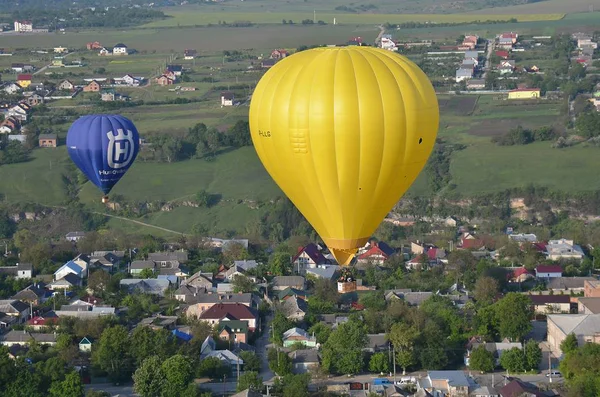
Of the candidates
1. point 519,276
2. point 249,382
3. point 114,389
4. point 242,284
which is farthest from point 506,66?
point 249,382

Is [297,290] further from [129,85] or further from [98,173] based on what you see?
[129,85]

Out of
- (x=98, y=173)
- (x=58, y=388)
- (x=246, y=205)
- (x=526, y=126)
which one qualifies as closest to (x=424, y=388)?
(x=58, y=388)

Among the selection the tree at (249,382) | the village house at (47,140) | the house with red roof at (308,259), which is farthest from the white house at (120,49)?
the tree at (249,382)

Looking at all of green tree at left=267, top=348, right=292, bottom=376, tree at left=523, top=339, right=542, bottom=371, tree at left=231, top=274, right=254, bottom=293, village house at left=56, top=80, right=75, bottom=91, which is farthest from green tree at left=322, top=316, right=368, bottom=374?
village house at left=56, top=80, right=75, bottom=91

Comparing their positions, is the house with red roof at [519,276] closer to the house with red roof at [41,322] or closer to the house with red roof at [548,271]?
the house with red roof at [548,271]

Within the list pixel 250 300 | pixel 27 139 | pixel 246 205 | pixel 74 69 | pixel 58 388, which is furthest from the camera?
pixel 74 69
